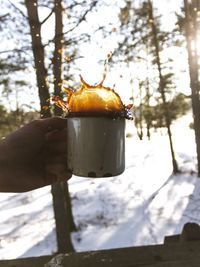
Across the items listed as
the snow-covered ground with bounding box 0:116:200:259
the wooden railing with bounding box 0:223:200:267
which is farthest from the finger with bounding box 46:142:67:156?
the snow-covered ground with bounding box 0:116:200:259

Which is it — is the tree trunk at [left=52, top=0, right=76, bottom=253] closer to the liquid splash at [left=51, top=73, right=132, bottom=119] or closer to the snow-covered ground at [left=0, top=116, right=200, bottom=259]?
the snow-covered ground at [left=0, top=116, right=200, bottom=259]

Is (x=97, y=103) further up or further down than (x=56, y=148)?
further up

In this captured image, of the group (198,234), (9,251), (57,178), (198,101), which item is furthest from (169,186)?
(57,178)

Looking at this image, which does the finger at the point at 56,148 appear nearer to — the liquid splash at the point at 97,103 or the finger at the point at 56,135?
the finger at the point at 56,135

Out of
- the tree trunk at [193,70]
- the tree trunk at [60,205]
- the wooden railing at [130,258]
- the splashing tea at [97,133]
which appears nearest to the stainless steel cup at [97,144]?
the splashing tea at [97,133]

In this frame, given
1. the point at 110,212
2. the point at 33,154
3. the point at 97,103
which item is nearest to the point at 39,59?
the point at 33,154

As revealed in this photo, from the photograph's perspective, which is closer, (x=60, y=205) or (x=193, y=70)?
(x=60, y=205)

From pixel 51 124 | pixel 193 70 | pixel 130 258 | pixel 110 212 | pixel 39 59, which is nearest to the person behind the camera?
pixel 51 124

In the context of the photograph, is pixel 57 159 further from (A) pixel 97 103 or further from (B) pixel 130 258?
(B) pixel 130 258
